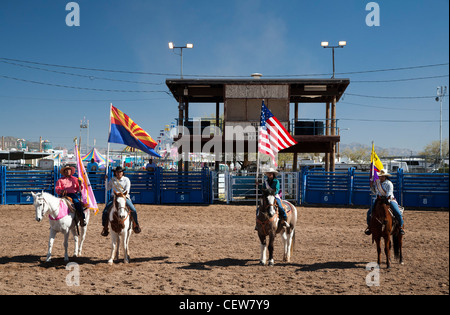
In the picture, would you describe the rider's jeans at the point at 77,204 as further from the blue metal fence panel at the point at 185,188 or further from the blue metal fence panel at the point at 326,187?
the blue metal fence panel at the point at 326,187

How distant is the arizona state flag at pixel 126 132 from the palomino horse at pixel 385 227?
6.15 m

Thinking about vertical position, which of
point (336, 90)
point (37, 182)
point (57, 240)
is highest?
point (336, 90)

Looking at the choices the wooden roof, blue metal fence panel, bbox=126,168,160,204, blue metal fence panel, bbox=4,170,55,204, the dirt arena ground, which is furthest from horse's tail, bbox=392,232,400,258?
blue metal fence panel, bbox=4,170,55,204

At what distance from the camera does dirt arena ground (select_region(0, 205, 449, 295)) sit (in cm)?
654

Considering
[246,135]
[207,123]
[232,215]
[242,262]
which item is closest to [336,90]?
[246,135]

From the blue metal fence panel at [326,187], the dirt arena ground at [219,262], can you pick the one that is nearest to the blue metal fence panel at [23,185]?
the dirt arena ground at [219,262]

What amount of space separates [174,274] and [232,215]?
351 inches

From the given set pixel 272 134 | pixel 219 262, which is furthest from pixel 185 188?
pixel 219 262

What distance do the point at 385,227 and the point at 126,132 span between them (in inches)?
291

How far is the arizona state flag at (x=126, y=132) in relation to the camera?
1000 centimetres

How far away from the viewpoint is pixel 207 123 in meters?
23.6

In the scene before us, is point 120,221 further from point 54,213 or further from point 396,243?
point 396,243

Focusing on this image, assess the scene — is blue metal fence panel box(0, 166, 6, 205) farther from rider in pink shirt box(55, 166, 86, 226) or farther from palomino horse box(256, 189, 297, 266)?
palomino horse box(256, 189, 297, 266)

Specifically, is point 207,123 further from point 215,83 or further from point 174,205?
point 174,205
